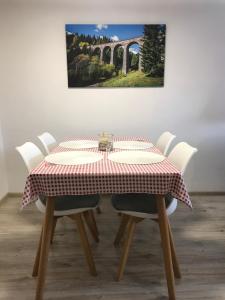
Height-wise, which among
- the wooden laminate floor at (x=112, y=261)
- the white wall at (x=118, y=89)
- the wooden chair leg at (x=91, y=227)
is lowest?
the wooden laminate floor at (x=112, y=261)

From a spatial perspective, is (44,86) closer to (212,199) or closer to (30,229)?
(30,229)

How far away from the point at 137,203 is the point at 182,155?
48 centimetres

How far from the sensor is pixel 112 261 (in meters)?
1.89

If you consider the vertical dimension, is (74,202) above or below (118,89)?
below

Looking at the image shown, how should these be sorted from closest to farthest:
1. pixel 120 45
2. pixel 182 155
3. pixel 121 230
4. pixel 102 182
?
pixel 102 182 < pixel 182 155 < pixel 121 230 < pixel 120 45

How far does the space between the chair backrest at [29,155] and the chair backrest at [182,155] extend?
1.05 meters

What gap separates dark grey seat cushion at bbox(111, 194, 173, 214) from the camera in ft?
5.38

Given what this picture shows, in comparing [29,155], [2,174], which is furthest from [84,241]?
[2,174]

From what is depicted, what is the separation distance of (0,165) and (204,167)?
7.97ft

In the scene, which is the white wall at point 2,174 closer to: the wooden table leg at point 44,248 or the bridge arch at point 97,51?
the bridge arch at point 97,51

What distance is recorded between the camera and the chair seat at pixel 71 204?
1662 mm

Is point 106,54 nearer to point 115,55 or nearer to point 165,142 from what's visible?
point 115,55

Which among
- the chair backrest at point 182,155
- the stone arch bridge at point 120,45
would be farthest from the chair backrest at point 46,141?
the chair backrest at point 182,155

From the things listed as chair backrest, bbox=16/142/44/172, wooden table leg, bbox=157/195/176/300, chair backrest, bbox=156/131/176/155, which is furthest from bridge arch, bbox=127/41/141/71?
wooden table leg, bbox=157/195/176/300
